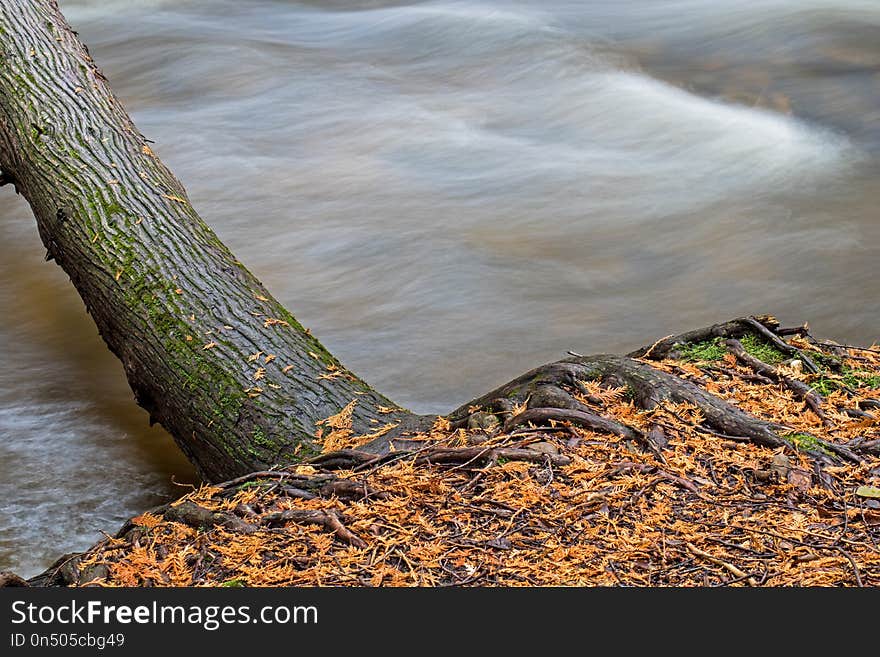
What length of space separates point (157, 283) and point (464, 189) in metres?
4.02

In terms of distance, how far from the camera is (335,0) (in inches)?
467

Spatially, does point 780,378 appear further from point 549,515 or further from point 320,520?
point 320,520

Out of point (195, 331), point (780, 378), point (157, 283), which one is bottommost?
point (780, 378)

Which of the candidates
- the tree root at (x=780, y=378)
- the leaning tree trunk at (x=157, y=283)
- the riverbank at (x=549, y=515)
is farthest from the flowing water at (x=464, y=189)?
the tree root at (x=780, y=378)

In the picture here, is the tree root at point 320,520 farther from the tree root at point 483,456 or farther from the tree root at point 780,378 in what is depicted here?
the tree root at point 780,378

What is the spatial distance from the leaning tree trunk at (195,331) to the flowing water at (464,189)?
3.03 feet

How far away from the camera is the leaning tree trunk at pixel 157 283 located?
388 centimetres

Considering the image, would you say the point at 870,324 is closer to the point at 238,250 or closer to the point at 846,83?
the point at 846,83

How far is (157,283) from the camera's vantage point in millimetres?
4180

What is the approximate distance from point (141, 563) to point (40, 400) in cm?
315

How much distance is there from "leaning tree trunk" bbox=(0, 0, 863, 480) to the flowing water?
3.03ft

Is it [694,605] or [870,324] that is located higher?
[694,605]

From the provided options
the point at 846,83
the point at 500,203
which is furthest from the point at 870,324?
the point at 846,83

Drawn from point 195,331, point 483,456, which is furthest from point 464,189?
point 483,456
